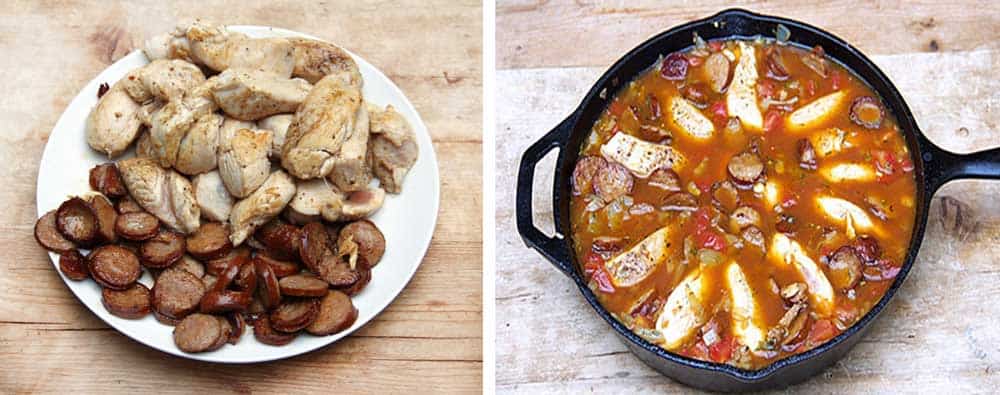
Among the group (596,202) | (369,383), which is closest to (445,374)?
(369,383)

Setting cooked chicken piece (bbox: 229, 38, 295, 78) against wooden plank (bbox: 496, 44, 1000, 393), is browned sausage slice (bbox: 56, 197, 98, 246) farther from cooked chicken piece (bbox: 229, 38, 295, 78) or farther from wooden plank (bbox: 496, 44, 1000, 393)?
wooden plank (bbox: 496, 44, 1000, 393)

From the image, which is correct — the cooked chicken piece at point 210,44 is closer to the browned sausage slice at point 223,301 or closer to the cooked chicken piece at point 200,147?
the cooked chicken piece at point 200,147

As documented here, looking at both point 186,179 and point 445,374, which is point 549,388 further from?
point 186,179

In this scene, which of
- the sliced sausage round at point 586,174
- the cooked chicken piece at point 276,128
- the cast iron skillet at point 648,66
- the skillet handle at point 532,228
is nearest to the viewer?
the cast iron skillet at point 648,66

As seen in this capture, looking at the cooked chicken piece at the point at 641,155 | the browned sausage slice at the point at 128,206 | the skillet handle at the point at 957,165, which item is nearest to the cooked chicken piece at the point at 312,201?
the browned sausage slice at the point at 128,206

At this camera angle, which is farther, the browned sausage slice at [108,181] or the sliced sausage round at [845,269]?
the browned sausage slice at [108,181]

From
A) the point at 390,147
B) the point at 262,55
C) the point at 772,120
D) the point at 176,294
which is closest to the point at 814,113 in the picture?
the point at 772,120

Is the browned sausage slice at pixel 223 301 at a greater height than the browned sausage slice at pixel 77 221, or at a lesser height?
lesser

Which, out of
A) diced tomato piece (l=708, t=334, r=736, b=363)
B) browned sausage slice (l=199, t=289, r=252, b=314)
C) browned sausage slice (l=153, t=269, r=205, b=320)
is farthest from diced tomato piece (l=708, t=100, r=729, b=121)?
browned sausage slice (l=153, t=269, r=205, b=320)
